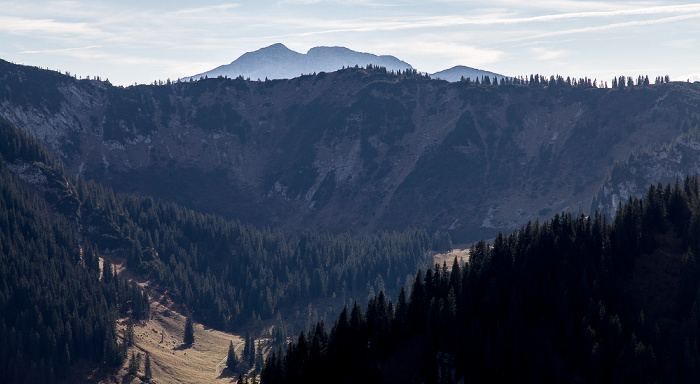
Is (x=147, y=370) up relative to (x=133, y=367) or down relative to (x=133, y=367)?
down

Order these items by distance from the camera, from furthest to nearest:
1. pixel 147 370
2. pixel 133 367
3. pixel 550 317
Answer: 1. pixel 147 370
2. pixel 133 367
3. pixel 550 317

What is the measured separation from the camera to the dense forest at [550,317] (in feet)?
373

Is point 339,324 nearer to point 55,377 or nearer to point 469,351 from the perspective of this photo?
point 469,351

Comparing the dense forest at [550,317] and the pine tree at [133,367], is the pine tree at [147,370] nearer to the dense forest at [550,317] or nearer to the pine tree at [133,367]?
the pine tree at [133,367]

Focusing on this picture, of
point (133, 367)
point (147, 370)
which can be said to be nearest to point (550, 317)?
point (147, 370)

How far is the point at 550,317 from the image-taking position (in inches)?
4882

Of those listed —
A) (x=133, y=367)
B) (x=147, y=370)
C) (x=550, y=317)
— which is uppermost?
(x=550, y=317)

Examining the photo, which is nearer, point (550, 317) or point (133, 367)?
point (550, 317)

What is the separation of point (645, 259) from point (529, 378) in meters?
36.4

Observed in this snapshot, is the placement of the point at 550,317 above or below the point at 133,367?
above

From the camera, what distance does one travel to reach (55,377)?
178 meters

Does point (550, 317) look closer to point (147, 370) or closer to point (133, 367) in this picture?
point (147, 370)

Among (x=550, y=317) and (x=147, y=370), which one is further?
(x=147, y=370)

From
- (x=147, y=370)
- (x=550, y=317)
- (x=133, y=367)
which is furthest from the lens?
(x=147, y=370)
